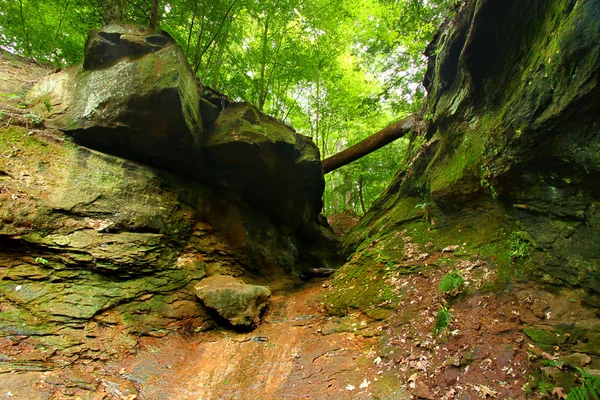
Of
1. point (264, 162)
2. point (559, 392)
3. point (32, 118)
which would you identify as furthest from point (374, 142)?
point (32, 118)

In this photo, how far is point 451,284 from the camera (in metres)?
4.56

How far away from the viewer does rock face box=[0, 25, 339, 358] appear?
15.8 feet

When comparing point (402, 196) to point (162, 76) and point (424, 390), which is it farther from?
point (162, 76)

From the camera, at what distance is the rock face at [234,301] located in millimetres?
6012

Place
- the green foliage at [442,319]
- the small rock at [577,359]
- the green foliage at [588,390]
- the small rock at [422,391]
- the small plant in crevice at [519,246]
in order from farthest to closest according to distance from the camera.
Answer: the small plant in crevice at [519,246], the green foliage at [442,319], the small rock at [422,391], the small rock at [577,359], the green foliage at [588,390]

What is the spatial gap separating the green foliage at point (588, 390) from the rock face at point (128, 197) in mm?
5017

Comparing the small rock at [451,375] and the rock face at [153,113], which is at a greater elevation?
the rock face at [153,113]

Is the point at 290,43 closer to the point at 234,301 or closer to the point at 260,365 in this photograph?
the point at 234,301

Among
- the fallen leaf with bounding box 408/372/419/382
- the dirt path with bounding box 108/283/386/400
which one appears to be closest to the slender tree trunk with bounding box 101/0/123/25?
the dirt path with bounding box 108/283/386/400

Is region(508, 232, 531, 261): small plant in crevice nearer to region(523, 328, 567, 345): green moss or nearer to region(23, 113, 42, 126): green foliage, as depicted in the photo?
region(523, 328, 567, 345): green moss

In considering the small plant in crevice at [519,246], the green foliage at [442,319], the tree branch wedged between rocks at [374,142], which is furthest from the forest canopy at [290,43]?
the green foliage at [442,319]

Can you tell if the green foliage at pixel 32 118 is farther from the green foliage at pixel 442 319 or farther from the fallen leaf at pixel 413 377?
the green foliage at pixel 442 319

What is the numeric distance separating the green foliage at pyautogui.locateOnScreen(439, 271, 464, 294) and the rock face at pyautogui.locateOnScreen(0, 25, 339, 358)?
151 inches

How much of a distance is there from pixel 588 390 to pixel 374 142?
9.11 metres
